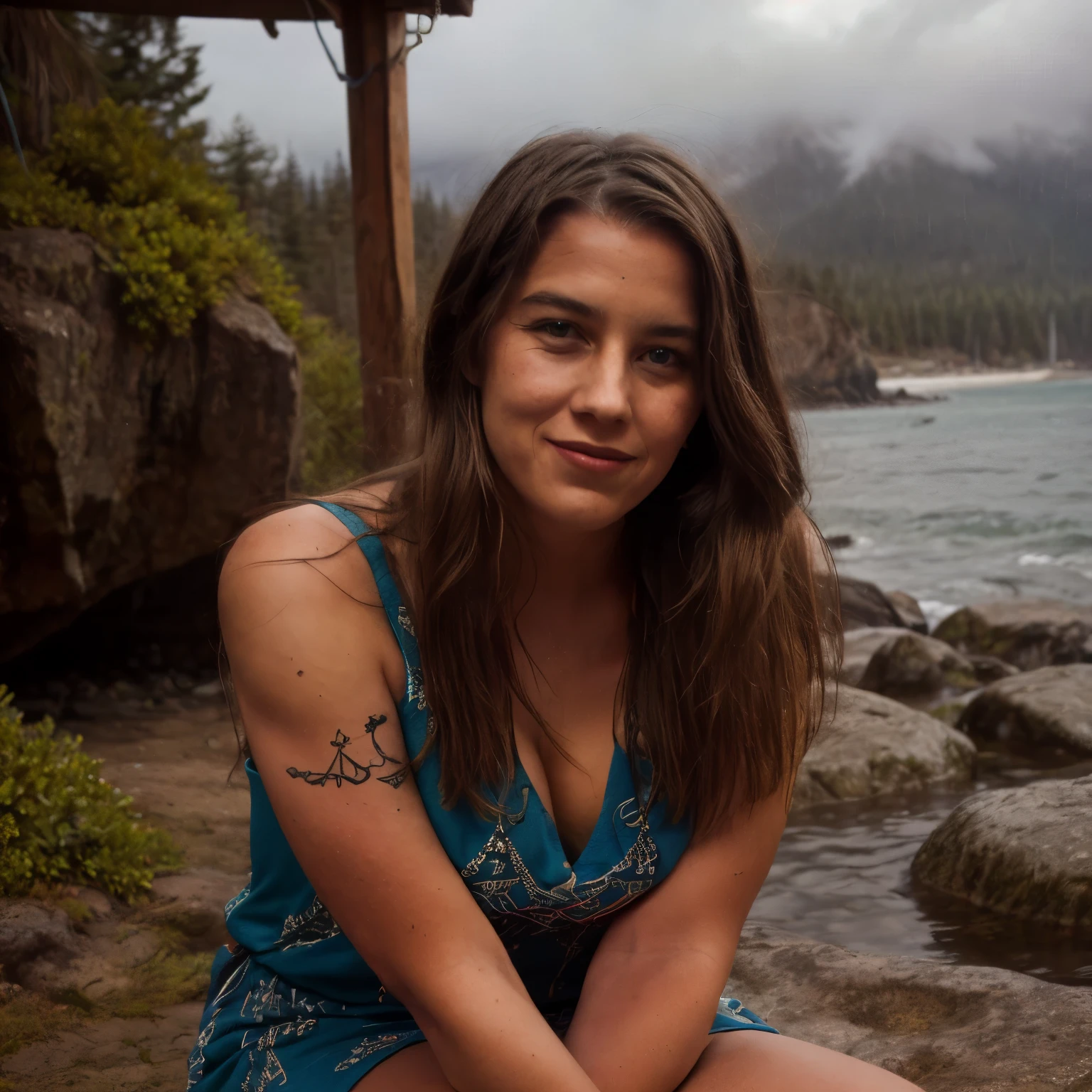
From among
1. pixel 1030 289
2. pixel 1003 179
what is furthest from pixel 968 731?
pixel 1003 179

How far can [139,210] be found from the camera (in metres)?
4.91

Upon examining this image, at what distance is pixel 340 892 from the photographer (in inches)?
57.1

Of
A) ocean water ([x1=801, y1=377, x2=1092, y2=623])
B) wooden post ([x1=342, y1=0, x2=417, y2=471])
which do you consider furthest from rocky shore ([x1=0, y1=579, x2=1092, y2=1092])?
ocean water ([x1=801, y1=377, x2=1092, y2=623])

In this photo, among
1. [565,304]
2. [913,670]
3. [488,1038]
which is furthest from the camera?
[913,670]

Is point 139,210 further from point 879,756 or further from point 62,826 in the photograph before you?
point 879,756

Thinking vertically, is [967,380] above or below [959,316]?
below

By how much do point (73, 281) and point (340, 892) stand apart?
12.2ft

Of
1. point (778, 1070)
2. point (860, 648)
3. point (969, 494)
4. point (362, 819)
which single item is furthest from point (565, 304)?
point (969, 494)

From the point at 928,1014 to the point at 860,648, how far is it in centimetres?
501

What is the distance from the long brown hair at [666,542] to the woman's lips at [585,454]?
11cm

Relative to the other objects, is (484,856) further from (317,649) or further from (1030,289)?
(1030,289)

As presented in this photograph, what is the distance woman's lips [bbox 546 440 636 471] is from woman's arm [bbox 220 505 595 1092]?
32cm

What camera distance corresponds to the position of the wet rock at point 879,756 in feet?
15.7

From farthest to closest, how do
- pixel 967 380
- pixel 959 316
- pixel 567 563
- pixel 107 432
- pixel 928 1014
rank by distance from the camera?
pixel 959 316 < pixel 967 380 < pixel 107 432 < pixel 928 1014 < pixel 567 563
